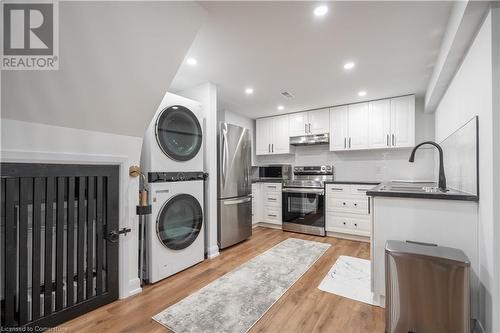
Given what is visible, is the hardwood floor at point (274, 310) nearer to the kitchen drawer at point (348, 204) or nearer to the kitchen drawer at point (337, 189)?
the kitchen drawer at point (348, 204)

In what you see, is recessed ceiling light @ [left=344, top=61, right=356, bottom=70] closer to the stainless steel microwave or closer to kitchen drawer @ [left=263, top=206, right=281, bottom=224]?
the stainless steel microwave

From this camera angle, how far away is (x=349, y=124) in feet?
12.7

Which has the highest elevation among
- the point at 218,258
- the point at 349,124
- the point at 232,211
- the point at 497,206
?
the point at 349,124

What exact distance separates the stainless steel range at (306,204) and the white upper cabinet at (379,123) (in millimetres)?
912

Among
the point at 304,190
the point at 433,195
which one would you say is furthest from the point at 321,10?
the point at 304,190

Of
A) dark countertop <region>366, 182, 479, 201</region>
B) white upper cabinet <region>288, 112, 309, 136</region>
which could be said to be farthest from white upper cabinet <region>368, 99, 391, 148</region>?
dark countertop <region>366, 182, 479, 201</region>

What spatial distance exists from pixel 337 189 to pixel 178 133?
2.74 metres

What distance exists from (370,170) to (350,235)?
127 centimetres

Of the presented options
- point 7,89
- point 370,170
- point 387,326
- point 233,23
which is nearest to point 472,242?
point 387,326

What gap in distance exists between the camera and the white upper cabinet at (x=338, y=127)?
3914 millimetres

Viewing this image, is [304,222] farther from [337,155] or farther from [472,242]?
[472,242]

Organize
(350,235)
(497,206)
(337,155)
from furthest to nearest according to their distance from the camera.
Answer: (337,155) < (350,235) < (497,206)

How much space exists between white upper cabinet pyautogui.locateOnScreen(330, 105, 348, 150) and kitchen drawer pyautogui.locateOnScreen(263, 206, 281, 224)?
1.60m

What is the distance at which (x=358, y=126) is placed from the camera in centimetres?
379
